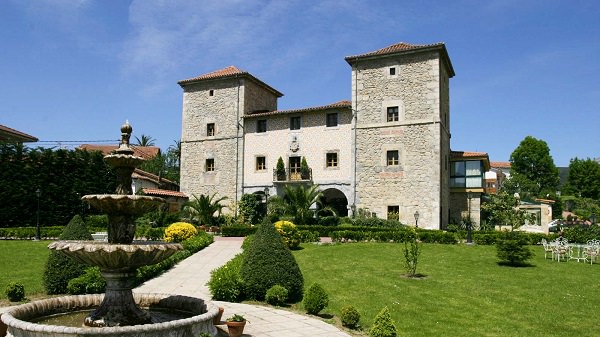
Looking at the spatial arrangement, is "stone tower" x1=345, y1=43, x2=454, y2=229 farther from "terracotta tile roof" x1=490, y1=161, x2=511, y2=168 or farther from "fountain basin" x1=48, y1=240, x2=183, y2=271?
"terracotta tile roof" x1=490, y1=161, x2=511, y2=168

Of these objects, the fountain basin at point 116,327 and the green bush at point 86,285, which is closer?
the fountain basin at point 116,327

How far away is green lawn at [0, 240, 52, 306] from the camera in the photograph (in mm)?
12541

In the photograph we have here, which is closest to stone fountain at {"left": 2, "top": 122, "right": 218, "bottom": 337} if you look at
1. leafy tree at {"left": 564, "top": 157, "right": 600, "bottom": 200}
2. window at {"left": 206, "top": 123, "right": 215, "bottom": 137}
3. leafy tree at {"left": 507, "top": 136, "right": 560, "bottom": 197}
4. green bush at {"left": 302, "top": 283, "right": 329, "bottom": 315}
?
green bush at {"left": 302, "top": 283, "right": 329, "bottom": 315}

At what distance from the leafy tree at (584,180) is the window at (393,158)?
43130mm

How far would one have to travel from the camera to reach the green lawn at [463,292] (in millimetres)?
9656

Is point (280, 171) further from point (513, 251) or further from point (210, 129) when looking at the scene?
point (513, 251)

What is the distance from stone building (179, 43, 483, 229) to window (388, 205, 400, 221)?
65 mm

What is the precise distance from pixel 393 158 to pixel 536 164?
124ft

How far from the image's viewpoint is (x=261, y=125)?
34.9m

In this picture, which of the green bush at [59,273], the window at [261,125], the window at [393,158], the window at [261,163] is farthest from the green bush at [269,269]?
the window at [261,125]

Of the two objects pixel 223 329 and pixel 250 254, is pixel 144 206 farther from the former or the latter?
pixel 250 254

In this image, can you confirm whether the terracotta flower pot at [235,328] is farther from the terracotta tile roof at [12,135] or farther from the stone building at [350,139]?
the terracotta tile roof at [12,135]

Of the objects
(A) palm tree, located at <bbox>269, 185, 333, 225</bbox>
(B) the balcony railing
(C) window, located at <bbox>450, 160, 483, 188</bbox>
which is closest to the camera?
(A) palm tree, located at <bbox>269, 185, 333, 225</bbox>

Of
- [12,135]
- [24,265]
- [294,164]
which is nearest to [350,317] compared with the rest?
[24,265]
